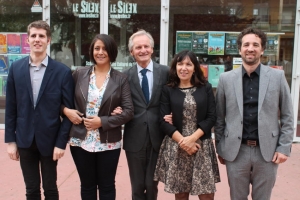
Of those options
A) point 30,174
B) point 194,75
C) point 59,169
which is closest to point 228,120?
point 194,75

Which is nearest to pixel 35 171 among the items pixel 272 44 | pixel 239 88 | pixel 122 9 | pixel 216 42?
pixel 239 88

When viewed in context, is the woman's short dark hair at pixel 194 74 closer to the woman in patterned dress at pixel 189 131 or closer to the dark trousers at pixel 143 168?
the woman in patterned dress at pixel 189 131

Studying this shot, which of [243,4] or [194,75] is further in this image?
[243,4]

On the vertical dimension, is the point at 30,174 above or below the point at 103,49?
below

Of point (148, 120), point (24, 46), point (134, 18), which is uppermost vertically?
point (134, 18)

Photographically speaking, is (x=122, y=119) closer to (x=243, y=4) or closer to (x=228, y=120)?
(x=228, y=120)

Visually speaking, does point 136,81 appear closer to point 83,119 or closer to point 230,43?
point 83,119

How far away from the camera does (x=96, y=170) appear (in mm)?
3279

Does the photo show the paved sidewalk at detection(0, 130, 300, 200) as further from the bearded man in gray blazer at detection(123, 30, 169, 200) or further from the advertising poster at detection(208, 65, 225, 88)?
the advertising poster at detection(208, 65, 225, 88)

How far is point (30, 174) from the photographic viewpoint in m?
3.14

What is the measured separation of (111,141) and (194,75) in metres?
0.95

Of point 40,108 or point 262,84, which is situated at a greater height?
point 262,84

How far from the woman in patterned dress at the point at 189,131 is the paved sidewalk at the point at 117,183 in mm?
1234

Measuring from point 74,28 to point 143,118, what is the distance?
4.55 metres
